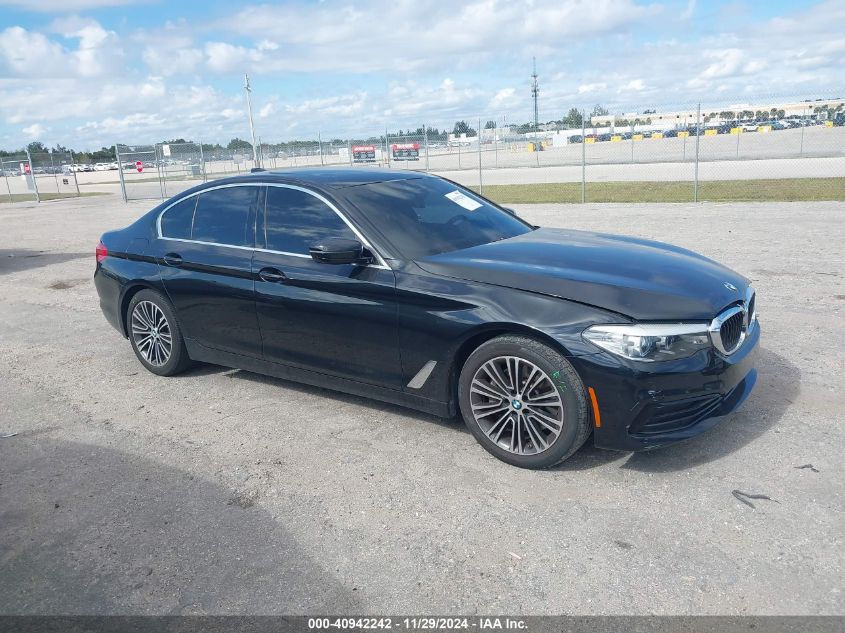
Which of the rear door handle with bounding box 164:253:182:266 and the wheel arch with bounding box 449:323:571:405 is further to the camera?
the rear door handle with bounding box 164:253:182:266

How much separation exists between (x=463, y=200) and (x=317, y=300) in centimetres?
146

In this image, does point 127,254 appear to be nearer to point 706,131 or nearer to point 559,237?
point 559,237

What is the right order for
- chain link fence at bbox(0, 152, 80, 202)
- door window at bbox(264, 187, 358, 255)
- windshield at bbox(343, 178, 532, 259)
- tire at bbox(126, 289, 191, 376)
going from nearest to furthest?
windshield at bbox(343, 178, 532, 259)
door window at bbox(264, 187, 358, 255)
tire at bbox(126, 289, 191, 376)
chain link fence at bbox(0, 152, 80, 202)

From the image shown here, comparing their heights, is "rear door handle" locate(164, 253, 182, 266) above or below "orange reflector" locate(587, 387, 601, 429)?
above

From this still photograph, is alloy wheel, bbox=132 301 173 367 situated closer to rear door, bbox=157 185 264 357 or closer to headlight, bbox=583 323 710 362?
rear door, bbox=157 185 264 357

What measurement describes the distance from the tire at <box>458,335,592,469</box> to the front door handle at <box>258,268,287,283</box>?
4.82 feet

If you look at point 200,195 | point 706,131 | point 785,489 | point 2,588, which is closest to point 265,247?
point 200,195

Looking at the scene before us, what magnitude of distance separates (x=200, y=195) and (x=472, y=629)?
3.93 m

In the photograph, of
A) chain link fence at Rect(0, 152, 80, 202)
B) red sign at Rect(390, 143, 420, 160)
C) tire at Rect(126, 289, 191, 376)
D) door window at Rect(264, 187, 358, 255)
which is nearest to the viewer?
door window at Rect(264, 187, 358, 255)

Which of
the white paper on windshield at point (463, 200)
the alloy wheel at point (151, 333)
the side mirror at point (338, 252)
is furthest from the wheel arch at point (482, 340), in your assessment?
the alloy wheel at point (151, 333)

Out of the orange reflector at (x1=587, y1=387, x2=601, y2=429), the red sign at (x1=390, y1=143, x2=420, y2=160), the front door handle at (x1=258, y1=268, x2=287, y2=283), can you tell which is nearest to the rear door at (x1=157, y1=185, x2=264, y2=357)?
the front door handle at (x1=258, y1=268, x2=287, y2=283)

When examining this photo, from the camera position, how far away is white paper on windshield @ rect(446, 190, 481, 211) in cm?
518

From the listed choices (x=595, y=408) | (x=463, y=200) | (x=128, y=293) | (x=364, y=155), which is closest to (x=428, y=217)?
(x=463, y=200)

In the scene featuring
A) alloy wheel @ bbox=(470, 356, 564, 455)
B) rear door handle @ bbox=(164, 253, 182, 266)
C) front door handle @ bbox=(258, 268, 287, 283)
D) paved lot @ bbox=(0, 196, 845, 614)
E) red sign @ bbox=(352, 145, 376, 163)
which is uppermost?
red sign @ bbox=(352, 145, 376, 163)
